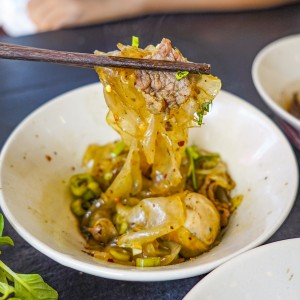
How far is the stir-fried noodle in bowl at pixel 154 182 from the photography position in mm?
1156

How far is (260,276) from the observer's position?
102 cm

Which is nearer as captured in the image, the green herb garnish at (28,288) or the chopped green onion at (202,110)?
the green herb garnish at (28,288)

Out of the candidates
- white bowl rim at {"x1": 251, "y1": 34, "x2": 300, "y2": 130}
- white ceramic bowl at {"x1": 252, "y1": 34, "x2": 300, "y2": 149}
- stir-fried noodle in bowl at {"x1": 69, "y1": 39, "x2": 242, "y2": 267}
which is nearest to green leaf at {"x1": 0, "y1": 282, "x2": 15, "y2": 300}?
stir-fried noodle in bowl at {"x1": 69, "y1": 39, "x2": 242, "y2": 267}

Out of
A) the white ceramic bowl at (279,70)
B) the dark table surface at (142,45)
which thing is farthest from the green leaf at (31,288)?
the white ceramic bowl at (279,70)

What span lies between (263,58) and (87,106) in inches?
29.0

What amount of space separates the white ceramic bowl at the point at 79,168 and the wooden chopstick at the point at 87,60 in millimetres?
387

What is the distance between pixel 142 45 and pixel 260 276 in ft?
3.43

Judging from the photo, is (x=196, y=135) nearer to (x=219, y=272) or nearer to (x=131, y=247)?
(x=131, y=247)

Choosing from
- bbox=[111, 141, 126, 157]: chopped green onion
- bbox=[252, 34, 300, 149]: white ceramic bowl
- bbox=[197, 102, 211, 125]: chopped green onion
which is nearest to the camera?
bbox=[197, 102, 211, 125]: chopped green onion

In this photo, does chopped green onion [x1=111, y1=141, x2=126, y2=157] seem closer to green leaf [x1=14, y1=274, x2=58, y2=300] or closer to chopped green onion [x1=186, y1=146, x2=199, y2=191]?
chopped green onion [x1=186, y1=146, x2=199, y2=191]

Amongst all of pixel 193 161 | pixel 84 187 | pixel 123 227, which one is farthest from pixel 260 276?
pixel 84 187

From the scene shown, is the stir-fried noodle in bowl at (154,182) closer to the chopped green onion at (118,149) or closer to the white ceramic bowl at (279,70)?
the chopped green onion at (118,149)

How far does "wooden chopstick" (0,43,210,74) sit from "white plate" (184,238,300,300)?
0.44 m

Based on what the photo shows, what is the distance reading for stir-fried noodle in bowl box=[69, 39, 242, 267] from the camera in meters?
1.16
